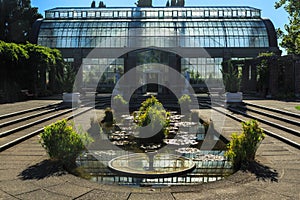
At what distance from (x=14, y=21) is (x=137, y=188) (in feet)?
157

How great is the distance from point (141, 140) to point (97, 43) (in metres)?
31.9

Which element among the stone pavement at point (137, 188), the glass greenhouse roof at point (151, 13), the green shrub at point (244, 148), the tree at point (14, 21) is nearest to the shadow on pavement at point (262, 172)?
the stone pavement at point (137, 188)

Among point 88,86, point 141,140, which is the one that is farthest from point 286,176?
point 88,86

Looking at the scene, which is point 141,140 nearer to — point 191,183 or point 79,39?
point 191,183

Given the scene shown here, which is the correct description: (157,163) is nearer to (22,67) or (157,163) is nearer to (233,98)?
(233,98)

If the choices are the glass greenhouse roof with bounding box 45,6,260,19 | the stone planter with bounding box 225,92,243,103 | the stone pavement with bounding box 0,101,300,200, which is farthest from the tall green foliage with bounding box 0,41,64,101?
the glass greenhouse roof with bounding box 45,6,260,19

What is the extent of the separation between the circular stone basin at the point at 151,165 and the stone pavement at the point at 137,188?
0.90 metres

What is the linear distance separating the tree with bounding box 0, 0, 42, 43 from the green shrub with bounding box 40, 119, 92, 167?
141ft

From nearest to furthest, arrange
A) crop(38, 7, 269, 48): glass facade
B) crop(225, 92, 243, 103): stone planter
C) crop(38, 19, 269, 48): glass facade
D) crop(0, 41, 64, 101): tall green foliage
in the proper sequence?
1. crop(225, 92, 243, 103): stone planter
2. crop(0, 41, 64, 101): tall green foliage
3. crop(38, 19, 269, 48): glass facade
4. crop(38, 7, 269, 48): glass facade

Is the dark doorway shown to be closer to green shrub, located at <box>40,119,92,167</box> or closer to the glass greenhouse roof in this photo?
the glass greenhouse roof

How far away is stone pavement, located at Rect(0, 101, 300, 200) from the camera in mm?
4746

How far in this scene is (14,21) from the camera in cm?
4616

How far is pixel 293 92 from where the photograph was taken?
76.8 feet

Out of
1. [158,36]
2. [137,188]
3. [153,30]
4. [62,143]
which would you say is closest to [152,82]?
[158,36]
